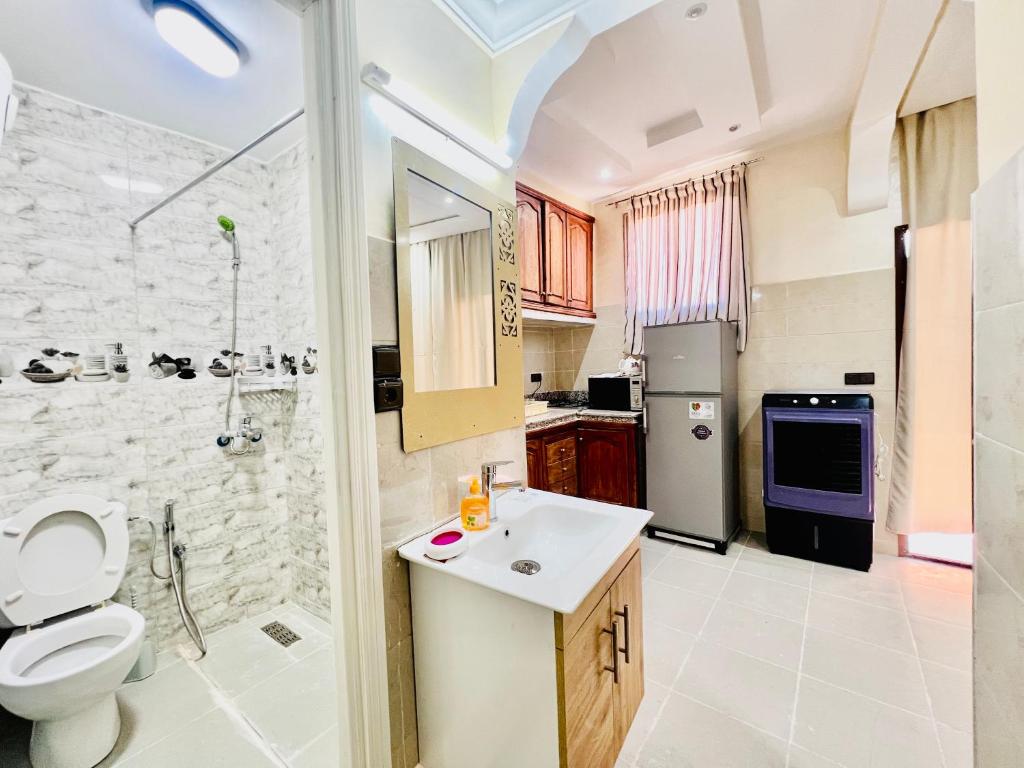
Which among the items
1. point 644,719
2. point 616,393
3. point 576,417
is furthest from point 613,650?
point 616,393

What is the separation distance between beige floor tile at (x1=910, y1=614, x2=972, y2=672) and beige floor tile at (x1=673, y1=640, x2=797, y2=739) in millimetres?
632

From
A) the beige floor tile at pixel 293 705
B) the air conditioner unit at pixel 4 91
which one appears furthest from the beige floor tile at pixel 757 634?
the air conditioner unit at pixel 4 91

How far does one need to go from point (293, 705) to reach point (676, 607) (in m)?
1.83

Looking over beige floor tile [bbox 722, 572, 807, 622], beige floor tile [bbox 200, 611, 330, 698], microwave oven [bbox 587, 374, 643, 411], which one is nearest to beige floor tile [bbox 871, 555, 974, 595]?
beige floor tile [bbox 722, 572, 807, 622]

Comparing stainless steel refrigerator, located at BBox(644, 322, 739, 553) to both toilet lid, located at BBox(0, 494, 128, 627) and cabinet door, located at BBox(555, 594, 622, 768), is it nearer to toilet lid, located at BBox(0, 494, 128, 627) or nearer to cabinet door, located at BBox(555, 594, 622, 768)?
cabinet door, located at BBox(555, 594, 622, 768)

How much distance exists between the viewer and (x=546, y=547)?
143 cm

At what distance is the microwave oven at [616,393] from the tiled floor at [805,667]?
1122mm

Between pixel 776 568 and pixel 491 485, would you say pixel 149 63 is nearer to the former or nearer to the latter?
pixel 491 485

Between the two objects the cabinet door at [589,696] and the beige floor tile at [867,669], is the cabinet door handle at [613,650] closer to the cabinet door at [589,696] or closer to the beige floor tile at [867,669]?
the cabinet door at [589,696]

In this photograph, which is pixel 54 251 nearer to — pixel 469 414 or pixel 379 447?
pixel 379 447

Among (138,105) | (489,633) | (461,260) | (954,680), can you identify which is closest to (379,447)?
(489,633)

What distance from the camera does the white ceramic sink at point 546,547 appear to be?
3.19 ft

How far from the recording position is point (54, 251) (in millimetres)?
1625

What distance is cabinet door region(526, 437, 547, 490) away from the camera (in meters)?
2.57
